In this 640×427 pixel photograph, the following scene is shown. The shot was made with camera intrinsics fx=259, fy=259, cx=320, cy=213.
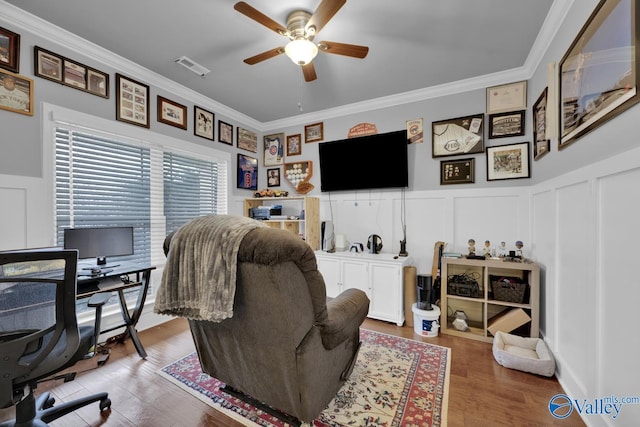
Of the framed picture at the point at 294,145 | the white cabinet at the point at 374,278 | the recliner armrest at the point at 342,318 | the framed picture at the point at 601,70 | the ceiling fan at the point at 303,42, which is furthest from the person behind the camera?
the framed picture at the point at 294,145

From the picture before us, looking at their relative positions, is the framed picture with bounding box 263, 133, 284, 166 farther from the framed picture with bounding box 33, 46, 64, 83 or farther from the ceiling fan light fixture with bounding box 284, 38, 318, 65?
the framed picture with bounding box 33, 46, 64, 83

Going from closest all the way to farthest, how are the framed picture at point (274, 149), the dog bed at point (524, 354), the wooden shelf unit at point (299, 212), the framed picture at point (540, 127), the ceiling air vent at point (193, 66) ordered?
the dog bed at point (524, 354), the framed picture at point (540, 127), the ceiling air vent at point (193, 66), the wooden shelf unit at point (299, 212), the framed picture at point (274, 149)

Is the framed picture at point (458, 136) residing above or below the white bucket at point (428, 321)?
above

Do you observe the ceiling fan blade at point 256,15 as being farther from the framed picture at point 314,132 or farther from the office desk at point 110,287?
the office desk at point 110,287

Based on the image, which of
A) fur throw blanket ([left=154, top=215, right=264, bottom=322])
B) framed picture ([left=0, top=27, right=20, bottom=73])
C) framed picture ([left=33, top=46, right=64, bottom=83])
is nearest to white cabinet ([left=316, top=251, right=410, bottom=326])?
fur throw blanket ([left=154, top=215, right=264, bottom=322])

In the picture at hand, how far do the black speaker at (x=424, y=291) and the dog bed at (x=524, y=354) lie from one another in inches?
25.2

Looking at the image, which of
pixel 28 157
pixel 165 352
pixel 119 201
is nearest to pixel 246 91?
pixel 119 201

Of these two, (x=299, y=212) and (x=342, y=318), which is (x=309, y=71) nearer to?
(x=342, y=318)

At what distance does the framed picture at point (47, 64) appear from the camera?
2076 millimetres

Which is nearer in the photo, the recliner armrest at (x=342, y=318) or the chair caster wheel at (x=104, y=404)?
the recliner armrest at (x=342, y=318)

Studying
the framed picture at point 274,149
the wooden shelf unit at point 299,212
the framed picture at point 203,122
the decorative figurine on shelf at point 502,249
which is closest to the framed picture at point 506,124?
the decorative figurine on shelf at point 502,249

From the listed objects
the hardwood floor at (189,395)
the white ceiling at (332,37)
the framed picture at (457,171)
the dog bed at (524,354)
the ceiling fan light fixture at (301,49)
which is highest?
the white ceiling at (332,37)

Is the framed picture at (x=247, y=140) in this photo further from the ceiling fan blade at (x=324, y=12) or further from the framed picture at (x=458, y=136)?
the framed picture at (x=458, y=136)

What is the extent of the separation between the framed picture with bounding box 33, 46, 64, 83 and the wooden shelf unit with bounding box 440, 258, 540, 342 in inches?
154
